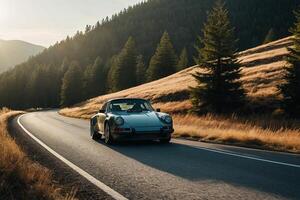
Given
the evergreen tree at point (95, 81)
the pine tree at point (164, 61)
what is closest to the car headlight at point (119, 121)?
the pine tree at point (164, 61)

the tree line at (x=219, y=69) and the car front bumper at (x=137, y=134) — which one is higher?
the tree line at (x=219, y=69)

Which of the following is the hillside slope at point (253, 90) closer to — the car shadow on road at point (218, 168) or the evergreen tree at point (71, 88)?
the car shadow on road at point (218, 168)

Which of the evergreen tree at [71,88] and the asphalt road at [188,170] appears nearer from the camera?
the asphalt road at [188,170]

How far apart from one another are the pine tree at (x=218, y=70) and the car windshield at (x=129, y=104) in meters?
16.6

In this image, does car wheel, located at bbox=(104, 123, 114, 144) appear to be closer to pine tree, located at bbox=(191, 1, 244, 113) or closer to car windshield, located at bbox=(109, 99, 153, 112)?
car windshield, located at bbox=(109, 99, 153, 112)

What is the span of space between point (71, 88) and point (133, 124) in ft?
268

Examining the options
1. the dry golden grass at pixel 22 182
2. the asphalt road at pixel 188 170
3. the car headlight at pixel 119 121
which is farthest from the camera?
the car headlight at pixel 119 121

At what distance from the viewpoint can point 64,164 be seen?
33.7 ft

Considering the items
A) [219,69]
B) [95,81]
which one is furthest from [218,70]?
[95,81]

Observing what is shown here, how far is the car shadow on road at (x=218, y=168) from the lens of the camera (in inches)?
290

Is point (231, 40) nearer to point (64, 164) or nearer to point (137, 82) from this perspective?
point (64, 164)

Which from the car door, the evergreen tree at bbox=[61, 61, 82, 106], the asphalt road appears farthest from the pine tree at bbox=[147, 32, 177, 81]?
the asphalt road

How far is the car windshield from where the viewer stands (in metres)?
15.2

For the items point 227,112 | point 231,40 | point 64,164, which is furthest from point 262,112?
point 64,164
